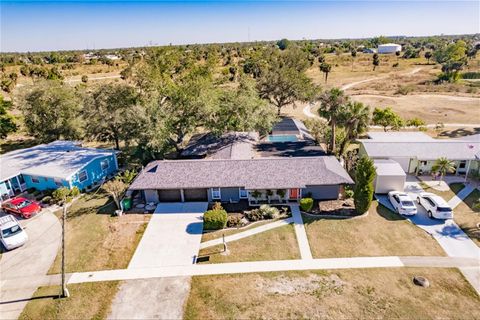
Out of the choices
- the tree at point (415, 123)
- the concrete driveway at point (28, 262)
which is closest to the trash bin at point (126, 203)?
the concrete driveway at point (28, 262)

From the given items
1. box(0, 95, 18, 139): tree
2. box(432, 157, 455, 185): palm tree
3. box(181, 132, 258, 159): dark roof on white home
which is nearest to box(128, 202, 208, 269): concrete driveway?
box(181, 132, 258, 159): dark roof on white home

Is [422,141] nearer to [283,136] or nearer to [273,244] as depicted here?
[283,136]

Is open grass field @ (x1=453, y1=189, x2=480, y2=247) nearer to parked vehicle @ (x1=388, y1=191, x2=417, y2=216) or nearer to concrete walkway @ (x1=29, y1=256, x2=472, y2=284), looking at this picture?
parked vehicle @ (x1=388, y1=191, x2=417, y2=216)

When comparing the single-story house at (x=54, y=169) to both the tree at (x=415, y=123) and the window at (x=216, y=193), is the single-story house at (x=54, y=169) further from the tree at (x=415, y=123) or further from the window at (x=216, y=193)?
the tree at (x=415, y=123)

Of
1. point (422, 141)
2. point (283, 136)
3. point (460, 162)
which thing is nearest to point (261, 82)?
point (283, 136)

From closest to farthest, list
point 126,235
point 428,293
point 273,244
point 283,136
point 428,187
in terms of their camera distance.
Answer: point 428,293, point 273,244, point 126,235, point 428,187, point 283,136
